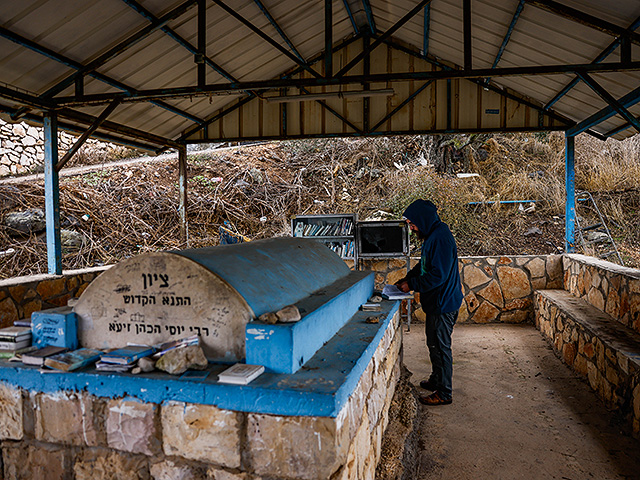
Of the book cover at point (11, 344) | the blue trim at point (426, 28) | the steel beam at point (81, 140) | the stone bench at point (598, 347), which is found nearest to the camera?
the book cover at point (11, 344)

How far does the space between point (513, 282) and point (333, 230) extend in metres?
3.14

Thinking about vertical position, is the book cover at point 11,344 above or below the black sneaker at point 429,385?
above

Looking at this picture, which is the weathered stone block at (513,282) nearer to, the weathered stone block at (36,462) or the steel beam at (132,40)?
the steel beam at (132,40)

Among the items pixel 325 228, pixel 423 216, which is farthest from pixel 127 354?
pixel 325 228

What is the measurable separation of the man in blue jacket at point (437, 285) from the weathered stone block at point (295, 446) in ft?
7.51

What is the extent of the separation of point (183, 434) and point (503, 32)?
6055 millimetres

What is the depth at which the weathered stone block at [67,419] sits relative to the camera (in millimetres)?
2139

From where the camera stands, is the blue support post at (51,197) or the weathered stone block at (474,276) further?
the weathered stone block at (474,276)

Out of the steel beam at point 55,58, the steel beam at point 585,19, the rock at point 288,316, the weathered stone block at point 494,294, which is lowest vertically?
the weathered stone block at point 494,294

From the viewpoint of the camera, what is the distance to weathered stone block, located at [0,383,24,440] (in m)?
2.24

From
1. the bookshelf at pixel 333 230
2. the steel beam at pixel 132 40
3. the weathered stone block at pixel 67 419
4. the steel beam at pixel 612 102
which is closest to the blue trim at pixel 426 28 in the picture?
the steel beam at pixel 612 102

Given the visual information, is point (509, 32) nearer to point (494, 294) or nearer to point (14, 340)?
point (494, 294)

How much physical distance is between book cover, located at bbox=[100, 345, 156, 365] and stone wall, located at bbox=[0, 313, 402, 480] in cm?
18

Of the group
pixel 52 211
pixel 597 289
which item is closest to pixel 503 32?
pixel 597 289
